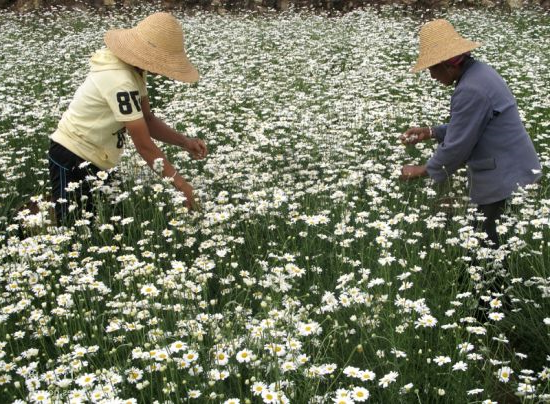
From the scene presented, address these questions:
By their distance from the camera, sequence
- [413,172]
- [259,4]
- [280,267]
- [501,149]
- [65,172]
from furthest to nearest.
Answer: [259,4], [65,172], [413,172], [501,149], [280,267]

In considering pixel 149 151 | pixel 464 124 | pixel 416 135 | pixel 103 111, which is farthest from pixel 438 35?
pixel 103 111

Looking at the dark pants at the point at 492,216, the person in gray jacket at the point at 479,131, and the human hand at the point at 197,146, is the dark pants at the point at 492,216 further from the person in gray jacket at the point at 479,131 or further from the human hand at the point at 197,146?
the human hand at the point at 197,146

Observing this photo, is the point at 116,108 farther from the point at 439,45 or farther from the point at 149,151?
the point at 439,45

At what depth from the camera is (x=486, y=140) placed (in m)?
3.93

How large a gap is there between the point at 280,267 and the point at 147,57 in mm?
1680

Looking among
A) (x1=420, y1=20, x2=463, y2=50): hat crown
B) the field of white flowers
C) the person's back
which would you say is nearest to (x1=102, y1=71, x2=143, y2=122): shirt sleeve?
the field of white flowers

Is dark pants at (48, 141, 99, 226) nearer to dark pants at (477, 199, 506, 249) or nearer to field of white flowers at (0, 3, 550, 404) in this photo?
field of white flowers at (0, 3, 550, 404)

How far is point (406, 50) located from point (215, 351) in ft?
28.7

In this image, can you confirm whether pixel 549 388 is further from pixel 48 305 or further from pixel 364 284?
pixel 48 305

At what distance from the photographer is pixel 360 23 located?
13.3m

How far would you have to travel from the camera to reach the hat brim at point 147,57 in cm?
394

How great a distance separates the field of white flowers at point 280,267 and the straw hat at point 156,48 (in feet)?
2.70

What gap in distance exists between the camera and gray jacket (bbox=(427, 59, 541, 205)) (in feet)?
12.4

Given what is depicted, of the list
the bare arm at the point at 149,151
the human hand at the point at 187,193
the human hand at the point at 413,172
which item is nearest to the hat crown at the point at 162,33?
the bare arm at the point at 149,151
